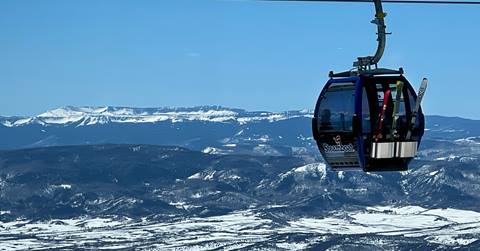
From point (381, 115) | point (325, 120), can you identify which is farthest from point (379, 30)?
point (325, 120)

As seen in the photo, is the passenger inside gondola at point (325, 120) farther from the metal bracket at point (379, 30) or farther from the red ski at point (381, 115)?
the metal bracket at point (379, 30)

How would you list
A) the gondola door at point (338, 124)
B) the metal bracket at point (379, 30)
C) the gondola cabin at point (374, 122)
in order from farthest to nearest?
the gondola door at point (338, 124) → the gondola cabin at point (374, 122) → the metal bracket at point (379, 30)

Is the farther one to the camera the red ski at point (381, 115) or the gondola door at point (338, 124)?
the gondola door at point (338, 124)

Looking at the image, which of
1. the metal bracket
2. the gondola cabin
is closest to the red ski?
the gondola cabin

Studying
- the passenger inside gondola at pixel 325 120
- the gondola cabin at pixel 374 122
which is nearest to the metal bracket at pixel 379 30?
the gondola cabin at pixel 374 122

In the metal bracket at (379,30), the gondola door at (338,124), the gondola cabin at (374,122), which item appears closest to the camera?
the metal bracket at (379,30)

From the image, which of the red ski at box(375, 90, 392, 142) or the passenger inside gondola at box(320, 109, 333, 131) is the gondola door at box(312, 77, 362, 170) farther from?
the red ski at box(375, 90, 392, 142)

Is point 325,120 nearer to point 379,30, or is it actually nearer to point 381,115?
point 381,115

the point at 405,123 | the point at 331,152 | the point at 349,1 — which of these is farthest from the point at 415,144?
the point at 349,1

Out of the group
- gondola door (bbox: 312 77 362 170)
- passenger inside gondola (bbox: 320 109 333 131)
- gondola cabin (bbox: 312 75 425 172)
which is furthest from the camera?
passenger inside gondola (bbox: 320 109 333 131)
